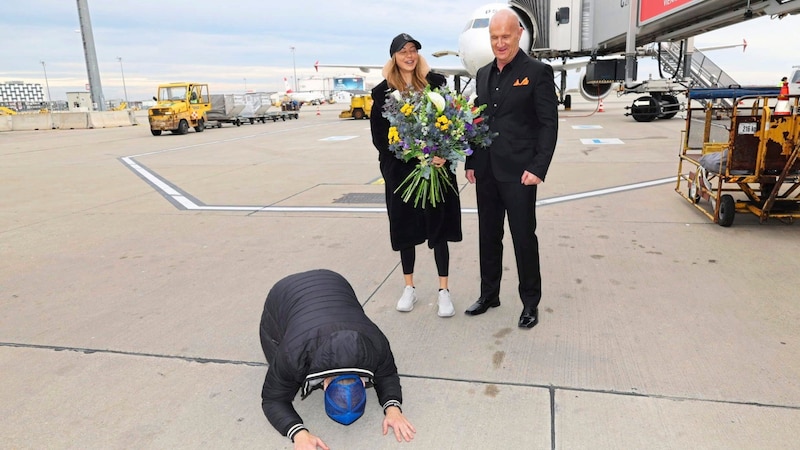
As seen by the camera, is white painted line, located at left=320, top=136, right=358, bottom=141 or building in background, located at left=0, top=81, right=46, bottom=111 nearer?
white painted line, located at left=320, top=136, right=358, bottom=141

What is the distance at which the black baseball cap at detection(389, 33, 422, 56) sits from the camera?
11.3 feet

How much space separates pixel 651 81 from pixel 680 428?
18.9m

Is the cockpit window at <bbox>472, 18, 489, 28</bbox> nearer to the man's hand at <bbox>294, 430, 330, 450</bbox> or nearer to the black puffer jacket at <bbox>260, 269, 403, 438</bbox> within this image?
the black puffer jacket at <bbox>260, 269, 403, 438</bbox>

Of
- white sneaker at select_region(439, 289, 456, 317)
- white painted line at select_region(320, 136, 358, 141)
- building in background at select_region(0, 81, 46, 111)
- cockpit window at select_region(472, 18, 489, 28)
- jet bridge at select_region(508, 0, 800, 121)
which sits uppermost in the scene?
building in background at select_region(0, 81, 46, 111)

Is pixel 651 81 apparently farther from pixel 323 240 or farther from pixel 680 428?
pixel 680 428

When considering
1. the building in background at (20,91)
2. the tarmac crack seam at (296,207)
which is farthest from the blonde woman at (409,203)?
the building in background at (20,91)

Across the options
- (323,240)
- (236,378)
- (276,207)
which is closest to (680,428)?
(236,378)

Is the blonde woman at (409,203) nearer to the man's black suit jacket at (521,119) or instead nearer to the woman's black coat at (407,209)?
the woman's black coat at (407,209)

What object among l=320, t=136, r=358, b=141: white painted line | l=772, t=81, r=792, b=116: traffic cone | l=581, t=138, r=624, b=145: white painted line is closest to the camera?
l=772, t=81, r=792, b=116: traffic cone

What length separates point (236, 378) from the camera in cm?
308

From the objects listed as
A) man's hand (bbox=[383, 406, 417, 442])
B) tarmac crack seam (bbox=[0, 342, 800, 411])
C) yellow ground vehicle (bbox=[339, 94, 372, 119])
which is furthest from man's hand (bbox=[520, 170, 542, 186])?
yellow ground vehicle (bbox=[339, 94, 372, 119])

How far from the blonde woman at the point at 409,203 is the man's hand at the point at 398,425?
4.49 feet

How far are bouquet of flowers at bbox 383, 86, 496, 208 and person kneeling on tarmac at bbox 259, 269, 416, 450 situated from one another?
1057mm

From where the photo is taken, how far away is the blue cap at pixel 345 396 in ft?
7.49
